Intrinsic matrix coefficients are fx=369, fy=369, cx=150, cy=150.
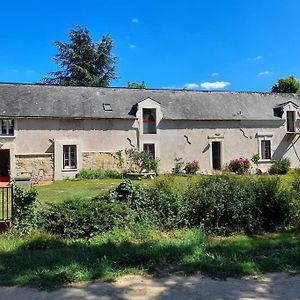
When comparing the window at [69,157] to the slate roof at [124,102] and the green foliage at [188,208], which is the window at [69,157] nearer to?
the slate roof at [124,102]

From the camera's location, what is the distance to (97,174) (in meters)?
23.2

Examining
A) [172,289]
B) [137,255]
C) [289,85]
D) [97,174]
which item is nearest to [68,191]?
[97,174]

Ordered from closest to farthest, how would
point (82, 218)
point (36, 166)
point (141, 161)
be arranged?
point (82, 218)
point (36, 166)
point (141, 161)

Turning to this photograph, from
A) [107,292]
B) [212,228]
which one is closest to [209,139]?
[212,228]

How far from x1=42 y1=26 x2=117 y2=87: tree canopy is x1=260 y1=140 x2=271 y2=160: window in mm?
20950

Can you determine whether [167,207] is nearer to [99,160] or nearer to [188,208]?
[188,208]

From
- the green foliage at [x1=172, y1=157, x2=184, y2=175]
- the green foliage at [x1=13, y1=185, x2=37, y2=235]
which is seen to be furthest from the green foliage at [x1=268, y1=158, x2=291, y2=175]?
the green foliage at [x1=13, y1=185, x2=37, y2=235]

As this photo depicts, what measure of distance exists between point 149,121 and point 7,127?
9118mm

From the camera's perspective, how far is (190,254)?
5980mm

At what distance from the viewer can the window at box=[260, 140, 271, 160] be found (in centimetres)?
2766

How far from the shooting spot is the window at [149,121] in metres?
25.2

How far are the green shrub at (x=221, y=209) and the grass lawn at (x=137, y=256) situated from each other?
488 millimetres

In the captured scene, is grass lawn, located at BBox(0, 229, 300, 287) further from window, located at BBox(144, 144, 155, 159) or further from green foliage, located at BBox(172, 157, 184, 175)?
window, located at BBox(144, 144, 155, 159)

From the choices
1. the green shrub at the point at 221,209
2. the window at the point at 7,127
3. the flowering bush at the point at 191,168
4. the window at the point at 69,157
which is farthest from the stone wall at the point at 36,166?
the green shrub at the point at 221,209
